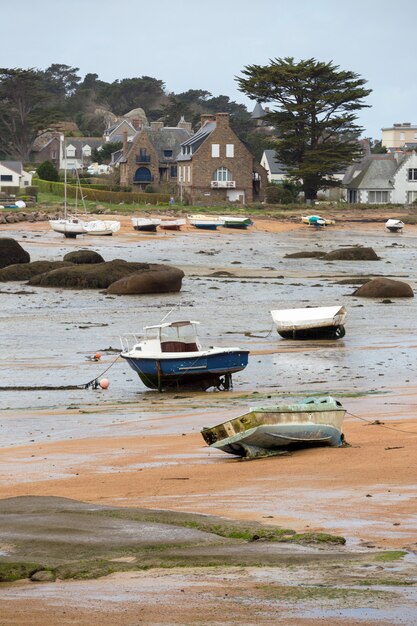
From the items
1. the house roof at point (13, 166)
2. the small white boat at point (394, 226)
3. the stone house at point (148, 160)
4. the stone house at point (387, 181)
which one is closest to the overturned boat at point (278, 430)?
the small white boat at point (394, 226)

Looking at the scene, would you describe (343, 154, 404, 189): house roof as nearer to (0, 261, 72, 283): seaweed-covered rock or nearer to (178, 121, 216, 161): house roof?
(178, 121, 216, 161): house roof

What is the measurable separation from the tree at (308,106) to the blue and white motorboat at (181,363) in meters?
72.1

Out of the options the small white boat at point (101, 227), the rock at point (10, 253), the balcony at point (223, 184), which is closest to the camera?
the rock at point (10, 253)

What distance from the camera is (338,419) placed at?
15.2m

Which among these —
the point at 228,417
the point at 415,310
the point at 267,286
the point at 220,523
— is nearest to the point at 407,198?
the point at 267,286

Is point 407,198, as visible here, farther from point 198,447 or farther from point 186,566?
point 186,566

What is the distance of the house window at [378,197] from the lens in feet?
350

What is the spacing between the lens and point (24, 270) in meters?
45.5

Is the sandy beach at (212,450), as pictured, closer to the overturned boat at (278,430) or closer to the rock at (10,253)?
the overturned boat at (278,430)

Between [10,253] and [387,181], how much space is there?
6332 centimetres

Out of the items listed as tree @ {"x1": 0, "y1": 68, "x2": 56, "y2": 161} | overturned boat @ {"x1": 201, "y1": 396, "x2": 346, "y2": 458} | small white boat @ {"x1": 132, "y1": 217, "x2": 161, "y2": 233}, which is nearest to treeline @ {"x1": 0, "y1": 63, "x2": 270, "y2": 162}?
tree @ {"x1": 0, "y1": 68, "x2": 56, "y2": 161}

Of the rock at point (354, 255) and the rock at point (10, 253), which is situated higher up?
the rock at point (10, 253)

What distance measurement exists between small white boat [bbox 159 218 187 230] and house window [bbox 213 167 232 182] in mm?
23454

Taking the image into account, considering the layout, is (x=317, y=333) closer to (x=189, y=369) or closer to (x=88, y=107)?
(x=189, y=369)
